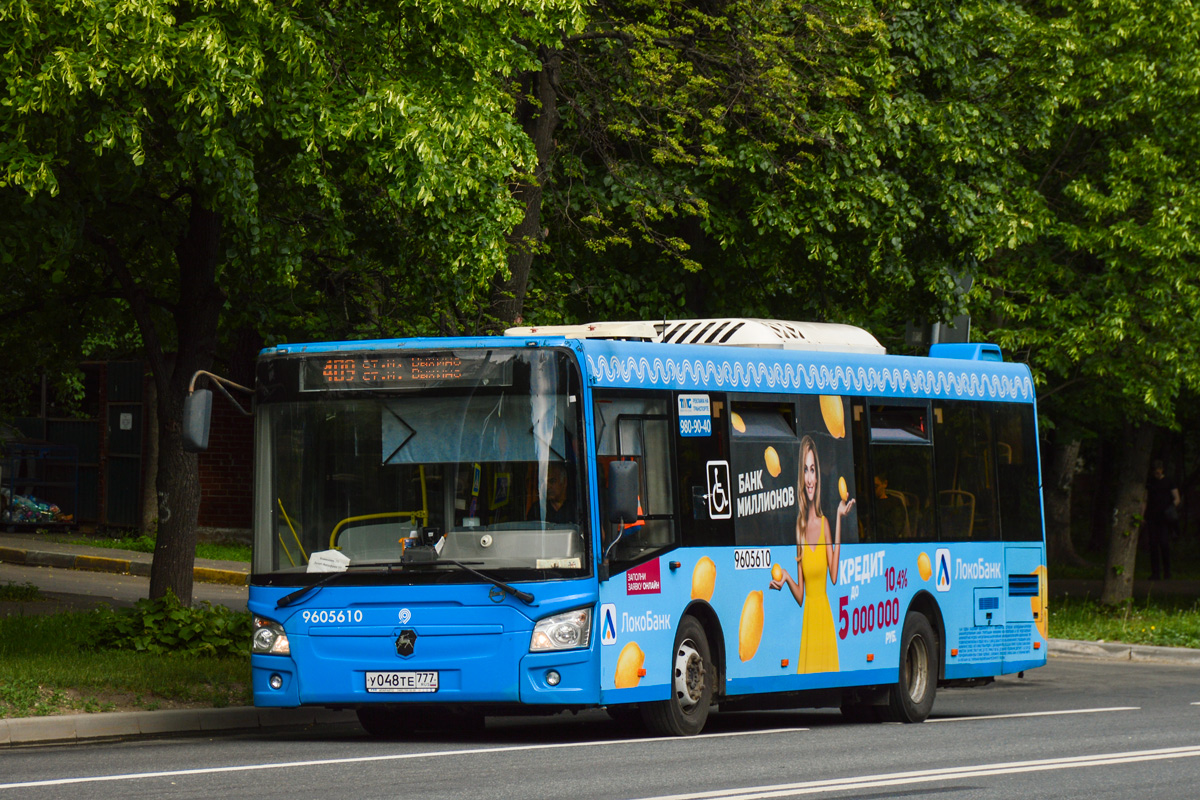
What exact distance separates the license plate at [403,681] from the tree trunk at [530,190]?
6725 mm

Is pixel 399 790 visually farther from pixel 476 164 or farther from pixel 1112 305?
pixel 1112 305

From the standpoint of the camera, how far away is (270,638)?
11.5 m

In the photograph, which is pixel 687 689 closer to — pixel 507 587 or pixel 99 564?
pixel 507 587

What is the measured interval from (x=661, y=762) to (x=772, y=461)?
340 cm

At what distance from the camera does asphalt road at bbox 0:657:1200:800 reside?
889cm

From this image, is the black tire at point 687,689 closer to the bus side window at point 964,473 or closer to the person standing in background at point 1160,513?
the bus side window at point 964,473

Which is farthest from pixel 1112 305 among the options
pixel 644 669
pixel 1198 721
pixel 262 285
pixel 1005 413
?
pixel 644 669

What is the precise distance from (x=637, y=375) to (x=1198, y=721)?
5417 millimetres

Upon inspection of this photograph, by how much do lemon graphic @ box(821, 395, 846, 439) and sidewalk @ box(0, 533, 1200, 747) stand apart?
448cm

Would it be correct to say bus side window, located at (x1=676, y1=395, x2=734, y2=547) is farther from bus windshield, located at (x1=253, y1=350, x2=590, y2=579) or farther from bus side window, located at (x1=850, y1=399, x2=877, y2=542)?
bus side window, located at (x1=850, y1=399, x2=877, y2=542)

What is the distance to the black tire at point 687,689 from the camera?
11789 mm

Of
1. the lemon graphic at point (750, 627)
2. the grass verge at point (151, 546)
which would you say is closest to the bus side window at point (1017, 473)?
the lemon graphic at point (750, 627)

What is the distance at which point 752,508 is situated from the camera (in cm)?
1273

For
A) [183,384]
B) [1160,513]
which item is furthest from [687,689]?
[1160,513]
